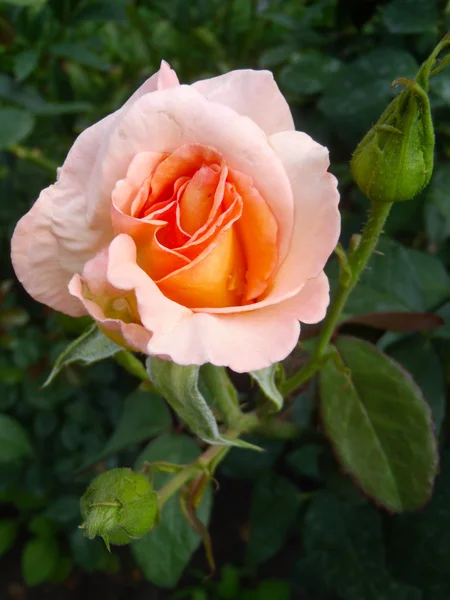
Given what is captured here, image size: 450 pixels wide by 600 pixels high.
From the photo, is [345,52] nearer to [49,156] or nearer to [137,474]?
[49,156]

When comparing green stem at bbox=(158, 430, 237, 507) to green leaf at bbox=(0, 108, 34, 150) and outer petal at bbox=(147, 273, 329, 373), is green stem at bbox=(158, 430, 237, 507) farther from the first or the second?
green leaf at bbox=(0, 108, 34, 150)

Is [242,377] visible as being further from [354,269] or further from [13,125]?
[13,125]

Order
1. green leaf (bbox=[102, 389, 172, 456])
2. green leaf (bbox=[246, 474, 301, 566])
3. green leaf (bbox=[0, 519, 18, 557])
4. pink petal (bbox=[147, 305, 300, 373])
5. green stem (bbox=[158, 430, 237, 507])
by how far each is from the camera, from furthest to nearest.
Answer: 1. green leaf (bbox=[0, 519, 18, 557])
2. green leaf (bbox=[246, 474, 301, 566])
3. green leaf (bbox=[102, 389, 172, 456])
4. green stem (bbox=[158, 430, 237, 507])
5. pink petal (bbox=[147, 305, 300, 373])

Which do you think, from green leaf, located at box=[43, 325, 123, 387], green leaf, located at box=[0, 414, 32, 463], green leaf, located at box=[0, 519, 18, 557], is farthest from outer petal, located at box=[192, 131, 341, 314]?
green leaf, located at box=[0, 519, 18, 557]

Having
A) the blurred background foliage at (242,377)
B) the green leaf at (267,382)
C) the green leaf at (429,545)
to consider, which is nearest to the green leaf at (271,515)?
the blurred background foliage at (242,377)

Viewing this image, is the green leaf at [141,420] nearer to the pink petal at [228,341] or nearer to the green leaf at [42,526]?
the pink petal at [228,341]
